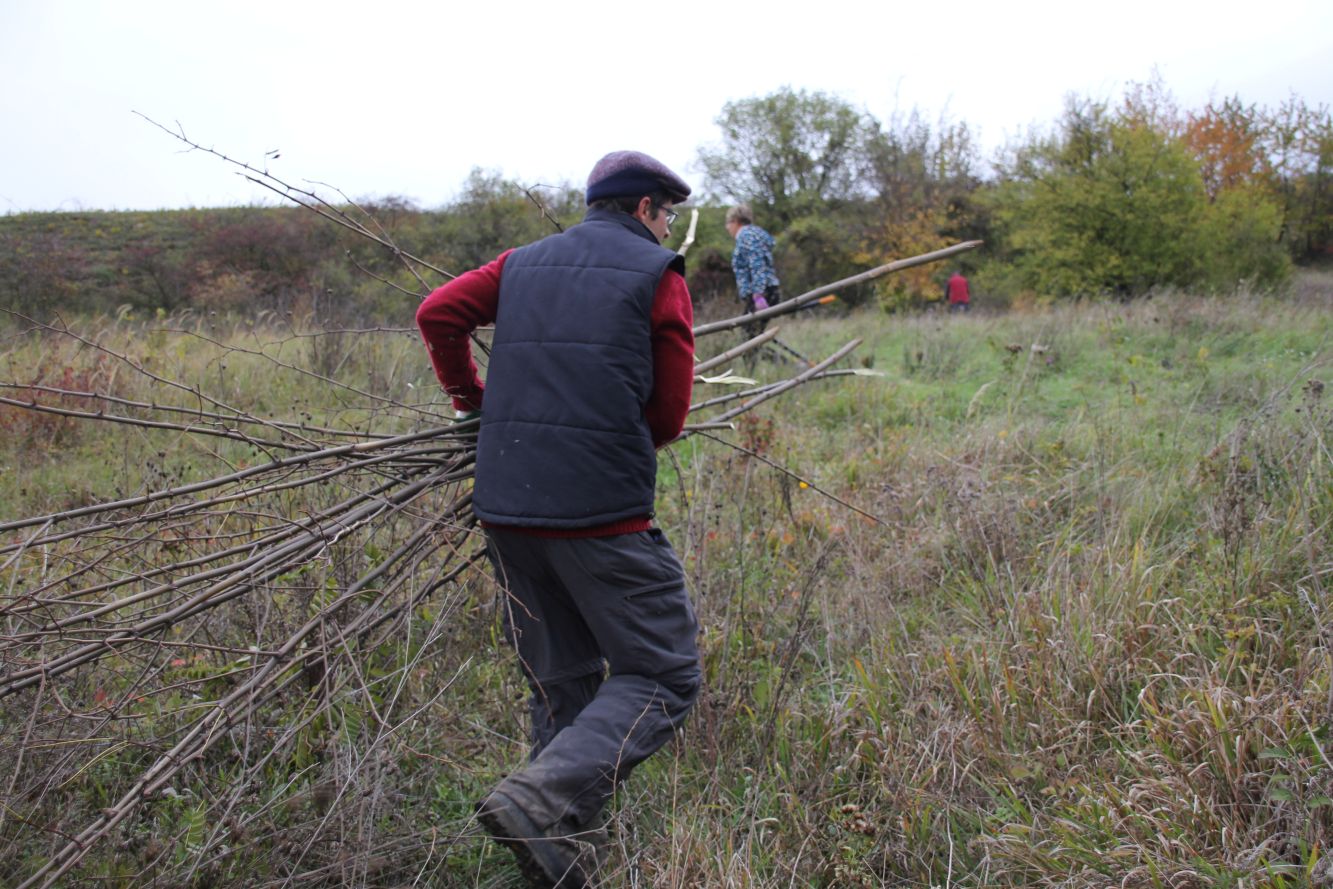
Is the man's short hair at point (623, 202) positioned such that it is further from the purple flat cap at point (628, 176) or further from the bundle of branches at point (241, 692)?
the bundle of branches at point (241, 692)

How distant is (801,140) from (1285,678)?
3514 cm

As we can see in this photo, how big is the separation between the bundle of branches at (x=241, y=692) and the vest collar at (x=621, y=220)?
0.57 metres

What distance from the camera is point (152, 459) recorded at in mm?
5594

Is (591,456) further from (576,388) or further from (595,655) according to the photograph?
(595,655)

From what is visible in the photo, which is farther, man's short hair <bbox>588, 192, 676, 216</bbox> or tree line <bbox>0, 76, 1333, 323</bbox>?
tree line <bbox>0, 76, 1333, 323</bbox>

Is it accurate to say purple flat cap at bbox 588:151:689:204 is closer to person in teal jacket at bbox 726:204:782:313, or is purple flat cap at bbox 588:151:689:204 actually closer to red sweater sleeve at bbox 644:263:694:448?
red sweater sleeve at bbox 644:263:694:448

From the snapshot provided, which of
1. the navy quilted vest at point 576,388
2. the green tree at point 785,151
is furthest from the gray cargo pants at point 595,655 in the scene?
the green tree at point 785,151

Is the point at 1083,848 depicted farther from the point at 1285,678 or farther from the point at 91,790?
the point at 91,790

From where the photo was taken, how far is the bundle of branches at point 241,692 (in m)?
2.28

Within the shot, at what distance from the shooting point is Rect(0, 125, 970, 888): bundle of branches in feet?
7.49

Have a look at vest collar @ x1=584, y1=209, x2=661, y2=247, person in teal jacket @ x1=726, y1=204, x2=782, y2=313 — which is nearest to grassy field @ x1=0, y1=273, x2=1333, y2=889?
vest collar @ x1=584, y1=209, x2=661, y2=247

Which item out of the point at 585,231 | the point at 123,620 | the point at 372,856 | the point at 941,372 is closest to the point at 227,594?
the point at 123,620

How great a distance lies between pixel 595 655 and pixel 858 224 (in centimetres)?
3010

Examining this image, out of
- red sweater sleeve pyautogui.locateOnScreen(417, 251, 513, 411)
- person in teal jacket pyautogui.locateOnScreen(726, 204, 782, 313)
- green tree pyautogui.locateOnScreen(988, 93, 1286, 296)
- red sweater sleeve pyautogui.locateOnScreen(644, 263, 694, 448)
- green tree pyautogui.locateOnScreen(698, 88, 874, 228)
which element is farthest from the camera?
green tree pyautogui.locateOnScreen(698, 88, 874, 228)
